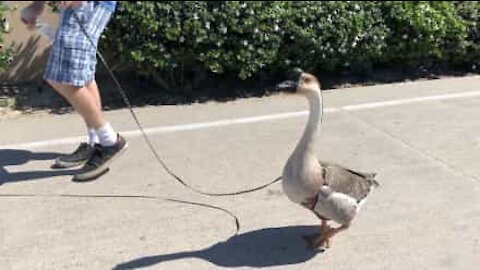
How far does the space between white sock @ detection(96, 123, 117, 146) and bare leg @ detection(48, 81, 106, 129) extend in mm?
30

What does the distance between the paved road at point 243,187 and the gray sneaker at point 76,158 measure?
73mm

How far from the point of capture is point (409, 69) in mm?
7566

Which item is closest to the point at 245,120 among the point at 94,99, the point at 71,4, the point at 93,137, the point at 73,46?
the point at 93,137

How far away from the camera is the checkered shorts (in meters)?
4.52

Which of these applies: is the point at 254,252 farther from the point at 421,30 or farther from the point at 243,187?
the point at 421,30

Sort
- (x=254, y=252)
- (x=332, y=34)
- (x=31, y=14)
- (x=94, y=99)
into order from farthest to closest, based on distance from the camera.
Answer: (x=332, y=34) → (x=94, y=99) → (x=31, y=14) → (x=254, y=252)

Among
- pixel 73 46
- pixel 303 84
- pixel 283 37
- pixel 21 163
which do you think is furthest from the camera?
pixel 283 37

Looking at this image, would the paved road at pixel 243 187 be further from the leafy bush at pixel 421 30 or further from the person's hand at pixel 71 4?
the person's hand at pixel 71 4

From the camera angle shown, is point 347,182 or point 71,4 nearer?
point 347,182

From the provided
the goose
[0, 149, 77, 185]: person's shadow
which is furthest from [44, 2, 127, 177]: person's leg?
the goose

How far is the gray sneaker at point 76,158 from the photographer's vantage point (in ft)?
15.9

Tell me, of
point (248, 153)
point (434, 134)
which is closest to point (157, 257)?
point (248, 153)

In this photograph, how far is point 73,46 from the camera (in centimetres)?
454

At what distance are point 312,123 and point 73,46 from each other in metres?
1.83
